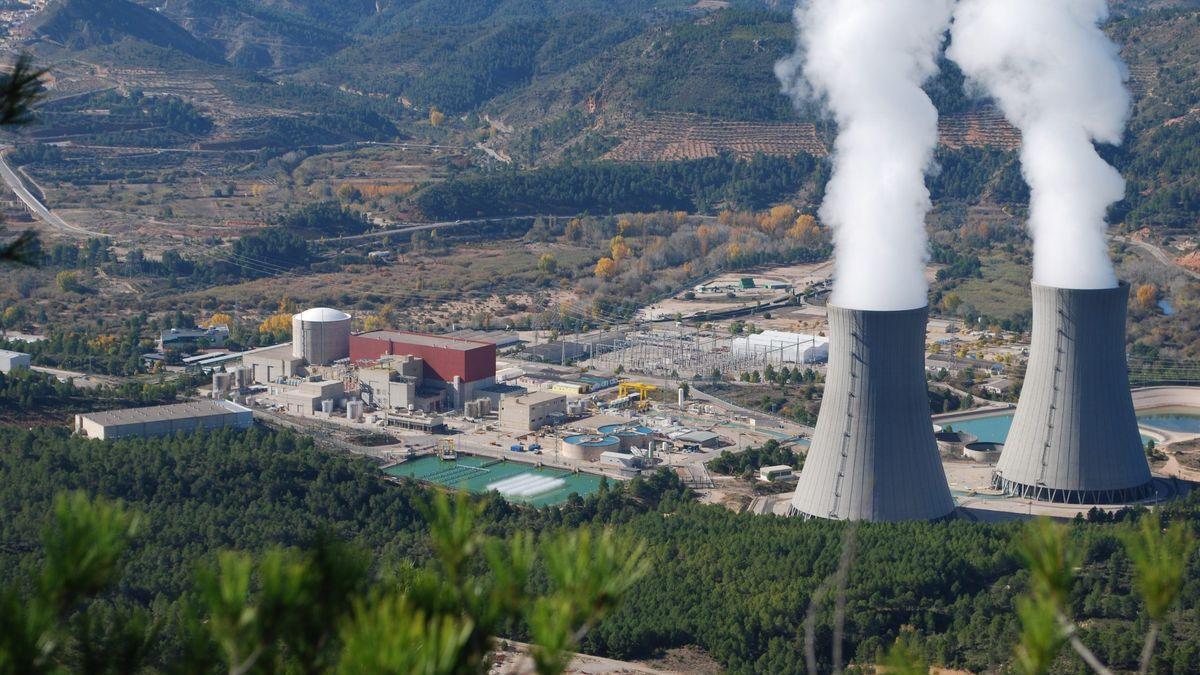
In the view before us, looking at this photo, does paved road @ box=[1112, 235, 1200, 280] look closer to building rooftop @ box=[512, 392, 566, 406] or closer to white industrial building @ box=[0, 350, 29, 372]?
building rooftop @ box=[512, 392, 566, 406]

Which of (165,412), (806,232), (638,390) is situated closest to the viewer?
(165,412)

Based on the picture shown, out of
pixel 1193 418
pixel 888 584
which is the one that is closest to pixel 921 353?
pixel 888 584

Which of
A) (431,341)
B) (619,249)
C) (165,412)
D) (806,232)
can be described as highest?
(806,232)

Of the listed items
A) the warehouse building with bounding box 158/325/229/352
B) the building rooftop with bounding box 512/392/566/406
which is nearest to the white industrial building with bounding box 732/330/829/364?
the building rooftop with bounding box 512/392/566/406

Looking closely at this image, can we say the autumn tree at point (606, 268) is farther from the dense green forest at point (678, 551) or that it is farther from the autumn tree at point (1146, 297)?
the dense green forest at point (678, 551)

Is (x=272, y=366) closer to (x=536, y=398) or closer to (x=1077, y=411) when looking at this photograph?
(x=536, y=398)

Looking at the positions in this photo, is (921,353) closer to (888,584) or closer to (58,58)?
(888,584)

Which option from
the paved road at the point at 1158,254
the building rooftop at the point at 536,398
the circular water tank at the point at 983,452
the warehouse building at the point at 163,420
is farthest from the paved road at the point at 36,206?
the circular water tank at the point at 983,452

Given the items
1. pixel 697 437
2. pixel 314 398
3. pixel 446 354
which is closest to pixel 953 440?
pixel 697 437

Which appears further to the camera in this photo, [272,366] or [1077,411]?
[272,366]
